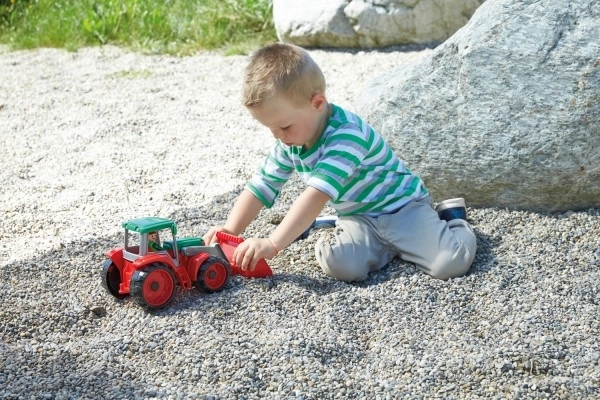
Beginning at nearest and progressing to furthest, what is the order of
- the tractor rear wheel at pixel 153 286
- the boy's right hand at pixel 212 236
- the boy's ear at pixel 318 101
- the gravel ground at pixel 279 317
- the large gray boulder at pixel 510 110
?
the gravel ground at pixel 279 317
the tractor rear wheel at pixel 153 286
the boy's ear at pixel 318 101
the boy's right hand at pixel 212 236
the large gray boulder at pixel 510 110

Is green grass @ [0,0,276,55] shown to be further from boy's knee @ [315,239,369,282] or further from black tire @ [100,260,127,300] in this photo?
black tire @ [100,260,127,300]

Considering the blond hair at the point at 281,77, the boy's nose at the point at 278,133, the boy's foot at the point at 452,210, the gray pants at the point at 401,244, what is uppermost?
the blond hair at the point at 281,77

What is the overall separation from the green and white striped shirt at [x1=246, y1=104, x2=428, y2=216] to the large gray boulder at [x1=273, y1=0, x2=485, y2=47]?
4.08 metres

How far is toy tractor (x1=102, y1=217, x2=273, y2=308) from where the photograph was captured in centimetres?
346

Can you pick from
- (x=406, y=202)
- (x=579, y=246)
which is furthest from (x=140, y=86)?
(x=579, y=246)

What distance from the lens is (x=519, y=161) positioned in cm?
427

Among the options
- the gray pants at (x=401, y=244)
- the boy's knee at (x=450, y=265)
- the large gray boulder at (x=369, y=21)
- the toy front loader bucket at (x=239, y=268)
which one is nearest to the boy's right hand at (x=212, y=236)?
the toy front loader bucket at (x=239, y=268)

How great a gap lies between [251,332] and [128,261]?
0.59 metres

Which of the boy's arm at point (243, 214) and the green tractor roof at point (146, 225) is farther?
the boy's arm at point (243, 214)

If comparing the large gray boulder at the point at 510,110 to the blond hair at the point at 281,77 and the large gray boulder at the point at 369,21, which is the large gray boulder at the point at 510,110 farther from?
the large gray boulder at the point at 369,21

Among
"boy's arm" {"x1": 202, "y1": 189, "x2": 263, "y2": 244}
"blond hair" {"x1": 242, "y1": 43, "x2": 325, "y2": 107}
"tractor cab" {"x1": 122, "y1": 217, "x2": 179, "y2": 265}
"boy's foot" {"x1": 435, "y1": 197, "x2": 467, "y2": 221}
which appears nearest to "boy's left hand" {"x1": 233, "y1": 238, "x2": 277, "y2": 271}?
"tractor cab" {"x1": 122, "y1": 217, "x2": 179, "y2": 265}

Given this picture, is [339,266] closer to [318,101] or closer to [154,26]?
[318,101]

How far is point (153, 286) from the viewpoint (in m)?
3.46

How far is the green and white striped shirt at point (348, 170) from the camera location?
3.74m
